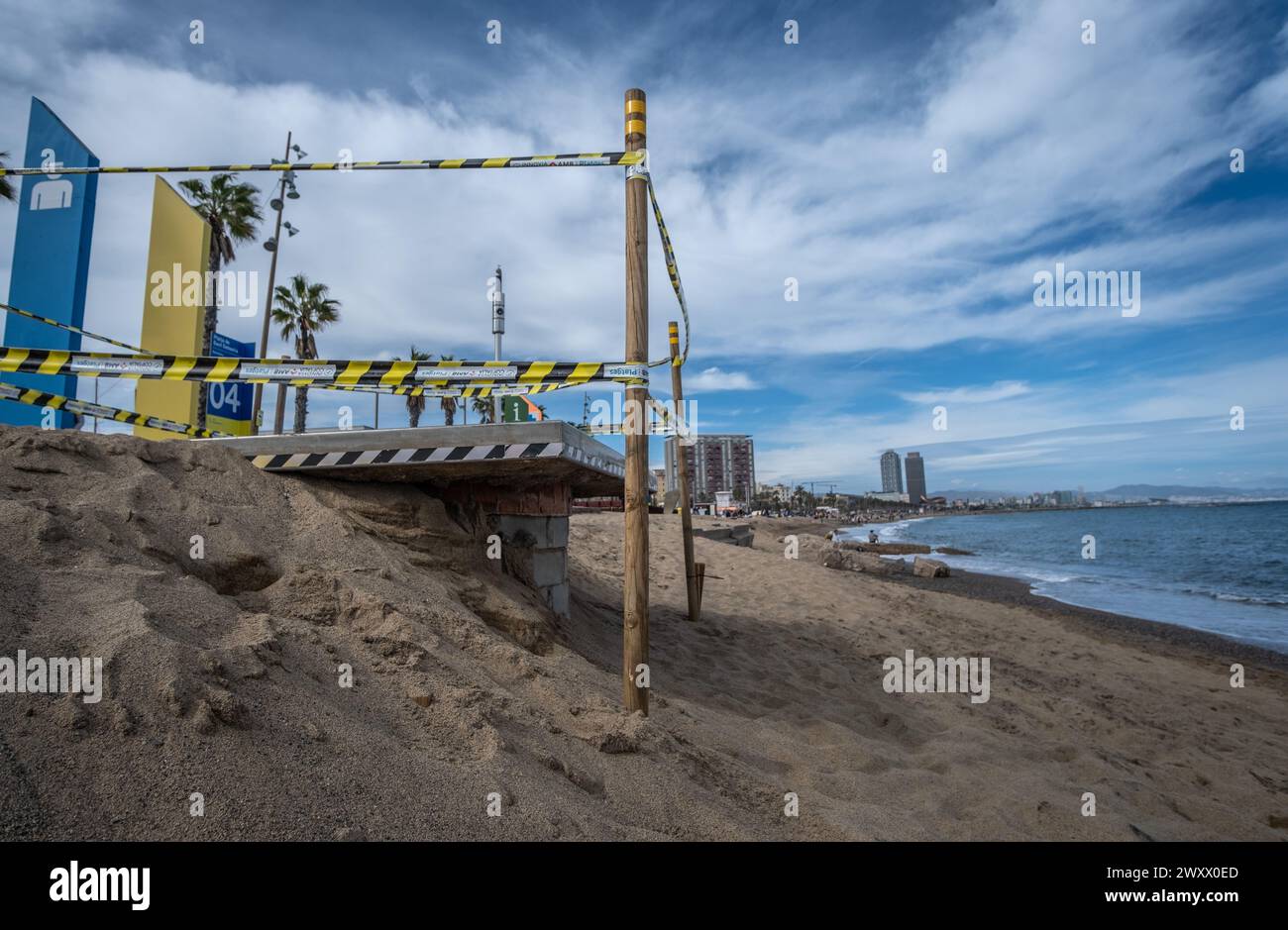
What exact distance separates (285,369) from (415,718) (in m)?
3.45

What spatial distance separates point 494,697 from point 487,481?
2665mm

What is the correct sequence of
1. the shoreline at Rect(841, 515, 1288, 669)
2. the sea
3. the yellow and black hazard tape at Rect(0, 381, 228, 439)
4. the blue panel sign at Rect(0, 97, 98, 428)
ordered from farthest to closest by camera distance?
the sea
the shoreline at Rect(841, 515, 1288, 669)
the blue panel sign at Rect(0, 97, 98, 428)
the yellow and black hazard tape at Rect(0, 381, 228, 439)

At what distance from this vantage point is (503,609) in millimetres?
5184

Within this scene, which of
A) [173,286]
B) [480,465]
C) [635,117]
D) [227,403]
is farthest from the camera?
[227,403]

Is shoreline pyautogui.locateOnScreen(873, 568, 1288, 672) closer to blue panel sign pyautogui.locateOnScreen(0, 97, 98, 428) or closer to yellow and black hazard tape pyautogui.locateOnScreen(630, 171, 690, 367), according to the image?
yellow and black hazard tape pyautogui.locateOnScreen(630, 171, 690, 367)

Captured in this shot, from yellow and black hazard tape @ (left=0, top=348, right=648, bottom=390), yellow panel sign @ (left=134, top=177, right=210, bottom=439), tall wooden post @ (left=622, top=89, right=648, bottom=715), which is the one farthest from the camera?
yellow panel sign @ (left=134, top=177, right=210, bottom=439)

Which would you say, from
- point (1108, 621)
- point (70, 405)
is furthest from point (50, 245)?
point (1108, 621)

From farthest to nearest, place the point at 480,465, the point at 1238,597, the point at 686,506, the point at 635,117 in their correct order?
1. the point at 1238,597
2. the point at 686,506
3. the point at 480,465
4. the point at 635,117

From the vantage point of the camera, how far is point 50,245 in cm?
1162

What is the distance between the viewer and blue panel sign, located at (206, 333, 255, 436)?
49.0 ft

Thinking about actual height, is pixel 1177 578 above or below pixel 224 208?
below

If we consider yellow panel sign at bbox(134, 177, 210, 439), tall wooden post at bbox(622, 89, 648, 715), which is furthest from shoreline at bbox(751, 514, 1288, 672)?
yellow panel sign at bbox(134, 177, 210, 439)

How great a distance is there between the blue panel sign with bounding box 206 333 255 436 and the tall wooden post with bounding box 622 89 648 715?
14.0 m

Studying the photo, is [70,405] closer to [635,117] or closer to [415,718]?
[415,718]
